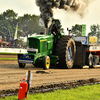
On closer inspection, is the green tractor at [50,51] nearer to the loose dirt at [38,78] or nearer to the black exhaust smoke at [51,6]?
the loose dirt at [38,78]

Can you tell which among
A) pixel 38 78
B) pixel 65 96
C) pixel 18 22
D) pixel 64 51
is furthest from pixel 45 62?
pixel 18 22

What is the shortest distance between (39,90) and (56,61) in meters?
6.20

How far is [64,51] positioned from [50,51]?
2.80ft

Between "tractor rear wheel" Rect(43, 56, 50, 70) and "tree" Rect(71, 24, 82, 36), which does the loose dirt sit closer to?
"tractor rear wheel" Rect(43, 56, 50, 70)

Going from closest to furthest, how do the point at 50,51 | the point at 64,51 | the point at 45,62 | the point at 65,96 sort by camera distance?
the point at 65,96 < the point at 45,62 < the point at 64,51 < the point at 50,51

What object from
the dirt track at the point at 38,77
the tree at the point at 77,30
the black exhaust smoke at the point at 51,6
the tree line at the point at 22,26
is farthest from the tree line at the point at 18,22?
the dirt track at the point at 38,77

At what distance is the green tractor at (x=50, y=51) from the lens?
1150 cm

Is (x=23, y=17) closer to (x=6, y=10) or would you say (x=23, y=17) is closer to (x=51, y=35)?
(x=6, y=10)

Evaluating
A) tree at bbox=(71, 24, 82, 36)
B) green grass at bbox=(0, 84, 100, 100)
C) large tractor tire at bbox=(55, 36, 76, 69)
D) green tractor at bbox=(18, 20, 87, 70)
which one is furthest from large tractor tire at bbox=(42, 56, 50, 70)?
tree at bbox=(71, 24, 82, 36)

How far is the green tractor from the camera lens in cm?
1150

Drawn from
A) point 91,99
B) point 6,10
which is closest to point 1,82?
point 91,99

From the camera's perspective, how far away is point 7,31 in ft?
251

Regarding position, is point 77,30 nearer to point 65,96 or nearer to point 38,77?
point 38,77

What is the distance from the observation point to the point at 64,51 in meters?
12.5
